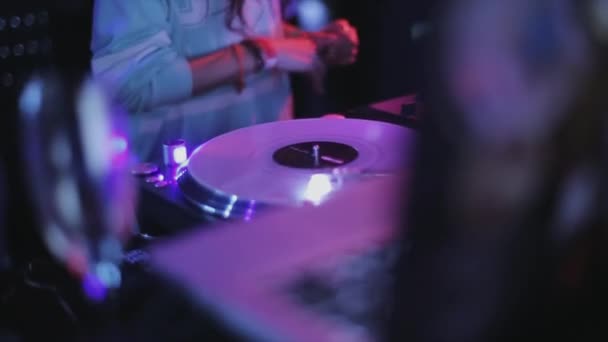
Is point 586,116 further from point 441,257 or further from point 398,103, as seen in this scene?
point 398,103

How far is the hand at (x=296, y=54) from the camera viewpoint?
1323mm

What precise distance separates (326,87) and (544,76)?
1921 millimetres

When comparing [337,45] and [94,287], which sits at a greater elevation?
[337,45]

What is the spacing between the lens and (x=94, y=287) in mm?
514

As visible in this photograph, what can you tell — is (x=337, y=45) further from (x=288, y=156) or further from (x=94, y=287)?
(x=94, y=287)

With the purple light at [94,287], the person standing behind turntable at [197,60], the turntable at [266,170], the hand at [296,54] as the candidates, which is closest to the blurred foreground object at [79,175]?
the purple light at [94,287]

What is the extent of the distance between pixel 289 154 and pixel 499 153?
1.92ft

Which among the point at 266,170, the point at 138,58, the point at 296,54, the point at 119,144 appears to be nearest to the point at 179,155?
the point at 266,170

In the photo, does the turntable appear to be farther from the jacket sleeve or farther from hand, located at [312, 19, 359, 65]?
hand, located at [312, 19, 359, 65]

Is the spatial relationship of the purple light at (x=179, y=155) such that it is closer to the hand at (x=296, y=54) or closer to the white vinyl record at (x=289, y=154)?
the white vinyl record at (x=289, y=154)

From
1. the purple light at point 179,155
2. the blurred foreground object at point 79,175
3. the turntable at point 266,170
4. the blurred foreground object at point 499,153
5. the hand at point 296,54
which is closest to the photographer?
the blurred foreground object at point 499,153

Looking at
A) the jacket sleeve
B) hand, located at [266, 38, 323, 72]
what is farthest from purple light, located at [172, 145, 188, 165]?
hand, located at [266, 38, 323, 72]

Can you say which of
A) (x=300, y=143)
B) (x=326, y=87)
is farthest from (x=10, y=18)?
(x=326, y=87)

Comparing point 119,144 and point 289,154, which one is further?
point 289,154
